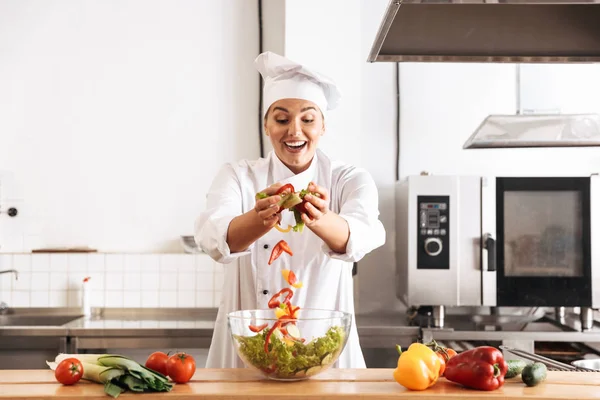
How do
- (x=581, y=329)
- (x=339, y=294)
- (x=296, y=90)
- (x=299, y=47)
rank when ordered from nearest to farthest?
(x=296, y=90) → (x=339, y=294) → (x=581, y=329) → (x=299, y=47)

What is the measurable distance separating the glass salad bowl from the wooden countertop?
1.9 inches

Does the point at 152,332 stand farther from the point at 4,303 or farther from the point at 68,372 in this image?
the point at 68,372

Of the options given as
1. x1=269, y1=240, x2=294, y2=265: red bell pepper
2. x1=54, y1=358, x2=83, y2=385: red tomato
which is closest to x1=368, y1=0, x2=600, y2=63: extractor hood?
x1=269, y1=240, x2=294, y2=265: red bell pepper

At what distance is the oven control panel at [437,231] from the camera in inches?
132

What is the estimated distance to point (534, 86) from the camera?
3938 millimetres

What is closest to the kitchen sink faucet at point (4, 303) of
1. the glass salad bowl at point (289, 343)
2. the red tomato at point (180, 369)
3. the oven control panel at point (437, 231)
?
the oven control panel at point (437, 231)

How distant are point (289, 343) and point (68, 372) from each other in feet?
1.79

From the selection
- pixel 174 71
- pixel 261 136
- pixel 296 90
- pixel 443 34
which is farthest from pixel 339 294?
pixel 174 71

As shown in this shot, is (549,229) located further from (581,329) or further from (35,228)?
(35,228)

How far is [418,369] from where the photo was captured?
5.23 feet

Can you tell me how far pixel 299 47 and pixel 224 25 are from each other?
1.85 ft

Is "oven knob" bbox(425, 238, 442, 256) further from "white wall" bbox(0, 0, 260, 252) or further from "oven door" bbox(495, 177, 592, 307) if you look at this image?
"white wall" bbox(0, 0, 260, 252)

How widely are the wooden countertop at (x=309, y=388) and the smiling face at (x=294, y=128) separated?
0.66 meters

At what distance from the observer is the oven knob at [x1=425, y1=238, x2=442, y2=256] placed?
3357 millimetres
